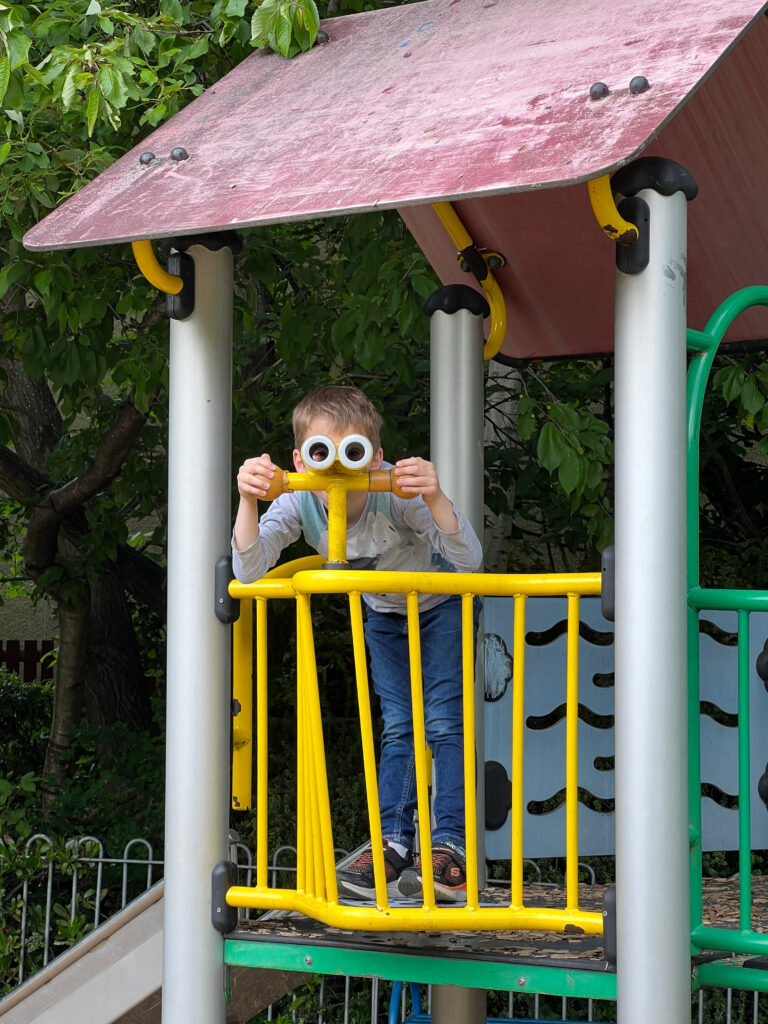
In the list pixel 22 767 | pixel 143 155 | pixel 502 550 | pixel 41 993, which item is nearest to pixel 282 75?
pixel 143 155

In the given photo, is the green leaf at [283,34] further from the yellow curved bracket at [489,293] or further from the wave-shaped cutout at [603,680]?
the wave-shaped cutout at [603,680]

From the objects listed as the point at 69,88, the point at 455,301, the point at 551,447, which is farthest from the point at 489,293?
the point at 69,88

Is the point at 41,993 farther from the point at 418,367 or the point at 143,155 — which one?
the point at 418,367

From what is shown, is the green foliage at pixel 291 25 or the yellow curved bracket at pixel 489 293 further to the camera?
the yellow curved bracket at pixel 489 293

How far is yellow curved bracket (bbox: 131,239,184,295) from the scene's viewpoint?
8.10 ft

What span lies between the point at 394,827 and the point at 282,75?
5.63 feet

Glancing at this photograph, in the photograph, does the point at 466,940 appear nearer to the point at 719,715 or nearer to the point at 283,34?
the point at 719,715

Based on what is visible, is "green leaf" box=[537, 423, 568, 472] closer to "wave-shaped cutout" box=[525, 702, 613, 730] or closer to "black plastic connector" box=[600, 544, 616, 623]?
"wave-shaped cutout" box=[525, 702, 613, 730]

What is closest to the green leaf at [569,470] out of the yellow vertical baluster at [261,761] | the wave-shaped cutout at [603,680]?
the wave-shaped cutout at [603,680]

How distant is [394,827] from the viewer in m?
2.76

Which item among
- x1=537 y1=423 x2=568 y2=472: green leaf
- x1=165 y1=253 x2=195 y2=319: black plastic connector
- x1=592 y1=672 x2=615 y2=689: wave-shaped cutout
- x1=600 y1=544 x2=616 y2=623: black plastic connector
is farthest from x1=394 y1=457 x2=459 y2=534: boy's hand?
x1=592 y1=672 x2=615 y2=689: wave-shaped cutout

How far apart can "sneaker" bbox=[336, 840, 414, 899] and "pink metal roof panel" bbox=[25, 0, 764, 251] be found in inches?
51.1

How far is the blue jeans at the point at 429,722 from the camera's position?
273 centimetres

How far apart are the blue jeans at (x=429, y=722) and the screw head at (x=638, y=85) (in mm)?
1190
